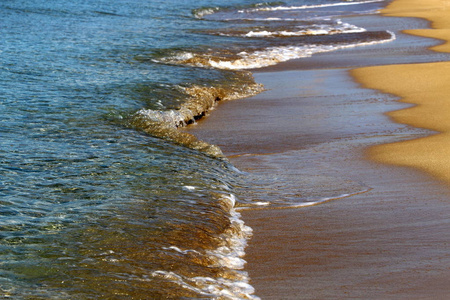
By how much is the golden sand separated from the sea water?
1.11 metres

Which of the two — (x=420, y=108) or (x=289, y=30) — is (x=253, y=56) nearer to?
(x=289, y=30)

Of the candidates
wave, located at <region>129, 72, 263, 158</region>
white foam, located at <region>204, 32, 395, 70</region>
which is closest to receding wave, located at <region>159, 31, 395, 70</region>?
white foam, located at <region>204, 32, 395, 70</region>

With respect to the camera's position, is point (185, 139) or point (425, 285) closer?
point (425, 285)

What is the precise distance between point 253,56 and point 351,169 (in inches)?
339

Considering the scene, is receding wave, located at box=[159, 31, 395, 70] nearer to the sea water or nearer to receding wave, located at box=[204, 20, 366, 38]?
the sea water

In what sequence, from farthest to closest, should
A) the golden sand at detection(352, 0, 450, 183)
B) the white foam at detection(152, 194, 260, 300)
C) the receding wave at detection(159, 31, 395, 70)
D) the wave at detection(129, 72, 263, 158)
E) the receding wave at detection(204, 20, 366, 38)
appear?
the receding wave at detection(204, 20, 366, 38)
the receding wave at detection(159, 31, 395, 70)
the wave at detection(129, 72, 263, 158)
the golden sand at detection(352, 0, 450, 183)
the white foam at detection(152, 194, 260, 300)

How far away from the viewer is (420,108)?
27.6 feet

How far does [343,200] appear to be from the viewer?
5.19 metres

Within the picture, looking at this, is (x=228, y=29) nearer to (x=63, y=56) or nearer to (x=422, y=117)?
(x=63, y=56)

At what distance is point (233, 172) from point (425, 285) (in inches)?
108

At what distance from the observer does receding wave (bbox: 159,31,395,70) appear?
13.2 metres

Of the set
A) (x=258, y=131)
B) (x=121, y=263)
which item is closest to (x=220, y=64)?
(x=258, y=131)

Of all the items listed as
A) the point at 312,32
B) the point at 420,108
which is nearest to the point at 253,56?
the point at 312,32

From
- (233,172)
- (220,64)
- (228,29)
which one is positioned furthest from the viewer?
(228,29)
